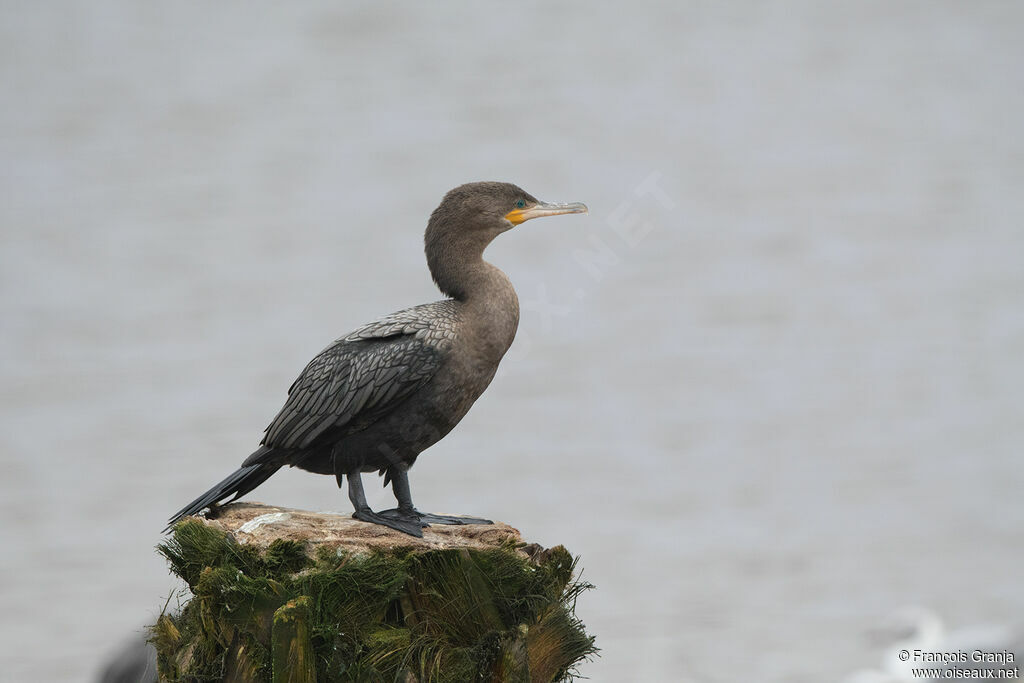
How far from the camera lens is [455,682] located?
3893 millimetres

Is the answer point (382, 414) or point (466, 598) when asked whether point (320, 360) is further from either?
point (466, 598)

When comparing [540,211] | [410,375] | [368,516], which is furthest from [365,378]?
[540,211]

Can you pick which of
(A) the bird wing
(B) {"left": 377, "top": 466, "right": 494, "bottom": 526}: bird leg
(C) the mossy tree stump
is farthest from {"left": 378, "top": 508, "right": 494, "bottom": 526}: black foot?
(A) the bird wing

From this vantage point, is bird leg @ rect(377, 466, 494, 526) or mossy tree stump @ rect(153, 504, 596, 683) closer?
mossy tree stump @ rect(153, 504, 596, 683)

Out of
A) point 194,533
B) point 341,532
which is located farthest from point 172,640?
point 341,532

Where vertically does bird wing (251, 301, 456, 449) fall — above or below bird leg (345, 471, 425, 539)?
above

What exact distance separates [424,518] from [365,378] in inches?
22.7

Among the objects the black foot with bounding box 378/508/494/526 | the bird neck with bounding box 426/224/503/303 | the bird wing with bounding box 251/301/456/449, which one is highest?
the bird neck with bounding box 426/224/503/303

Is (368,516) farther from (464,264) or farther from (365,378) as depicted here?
(464,264)

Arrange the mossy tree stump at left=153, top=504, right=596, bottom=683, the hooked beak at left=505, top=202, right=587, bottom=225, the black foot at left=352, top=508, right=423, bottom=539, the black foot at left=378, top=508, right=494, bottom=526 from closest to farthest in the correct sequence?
1. the mossy tree stump at left=153, top=504, right=596, bottom=683
2. the black foot at left=352, top=508, right=423, bottom=539
3. the black foot at left=378, top=508, right=494, bottom=526
4. the hooked beak at left=505, top=202, right=587, bottom=225

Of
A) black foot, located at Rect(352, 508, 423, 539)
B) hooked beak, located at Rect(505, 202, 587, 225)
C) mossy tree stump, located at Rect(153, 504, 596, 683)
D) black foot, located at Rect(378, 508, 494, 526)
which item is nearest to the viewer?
mossy tree stump, located at Rect(153, 504, 596, 683)

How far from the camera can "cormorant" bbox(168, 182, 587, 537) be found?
4.17 m

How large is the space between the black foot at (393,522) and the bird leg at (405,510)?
0.05 metres

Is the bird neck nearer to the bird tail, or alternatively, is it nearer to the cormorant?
the cormorant
